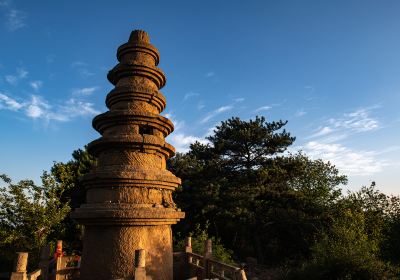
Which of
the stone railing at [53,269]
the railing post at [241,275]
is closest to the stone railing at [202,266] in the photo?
the railing post at [241,275]

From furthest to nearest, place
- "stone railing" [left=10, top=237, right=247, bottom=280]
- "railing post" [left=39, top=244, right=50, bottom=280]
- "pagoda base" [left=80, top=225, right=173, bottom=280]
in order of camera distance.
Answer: "railing post" [left=39, top=244, right=50, bottom=280], "stone railing" [left=10, top=237, right=247, bottom=280], "pagoda base" [left=80, top=225, right=173, bottom=280]

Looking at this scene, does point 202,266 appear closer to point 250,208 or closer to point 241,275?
point 241,275

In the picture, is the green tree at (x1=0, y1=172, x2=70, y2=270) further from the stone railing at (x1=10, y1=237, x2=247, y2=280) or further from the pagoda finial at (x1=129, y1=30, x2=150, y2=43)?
the pagoda finial at (x1=129, y1=30, x2=150, y2=43)

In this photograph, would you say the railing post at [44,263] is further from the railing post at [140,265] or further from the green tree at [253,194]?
the green tree at [253,194]

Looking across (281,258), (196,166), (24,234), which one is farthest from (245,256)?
(24,234)

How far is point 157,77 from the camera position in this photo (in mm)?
10484

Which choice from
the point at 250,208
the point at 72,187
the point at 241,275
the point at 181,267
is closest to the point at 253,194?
the point at 250,208

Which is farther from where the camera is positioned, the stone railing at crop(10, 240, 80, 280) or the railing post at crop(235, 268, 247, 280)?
the stone railing at crop(10, 240, 80, 280)

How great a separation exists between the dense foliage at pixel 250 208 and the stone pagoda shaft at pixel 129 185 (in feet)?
29.9

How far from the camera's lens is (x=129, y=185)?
8.18m

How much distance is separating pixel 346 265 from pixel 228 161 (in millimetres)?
11861

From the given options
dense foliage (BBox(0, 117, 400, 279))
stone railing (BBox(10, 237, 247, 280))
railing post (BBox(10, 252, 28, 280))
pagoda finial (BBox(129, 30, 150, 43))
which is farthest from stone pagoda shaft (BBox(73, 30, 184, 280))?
dense foliage (BBox(0, 117, 400, 279))

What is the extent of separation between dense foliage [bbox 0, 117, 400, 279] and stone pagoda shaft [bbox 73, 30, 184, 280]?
29.9ft

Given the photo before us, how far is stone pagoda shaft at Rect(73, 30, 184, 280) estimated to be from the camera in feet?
25.4
